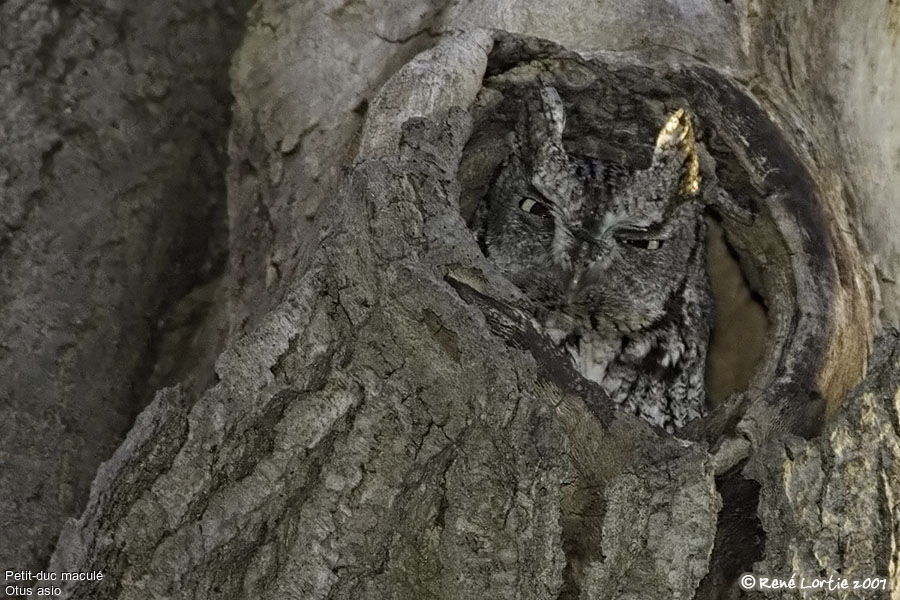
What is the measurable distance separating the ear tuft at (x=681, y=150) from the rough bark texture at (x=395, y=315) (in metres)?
0.04

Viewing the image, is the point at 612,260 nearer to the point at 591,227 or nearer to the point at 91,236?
the point at 591,227

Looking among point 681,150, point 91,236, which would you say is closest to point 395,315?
point 91,236

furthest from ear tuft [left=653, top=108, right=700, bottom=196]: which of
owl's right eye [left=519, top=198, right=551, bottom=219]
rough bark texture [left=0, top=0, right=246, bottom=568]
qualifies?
rough bark texture [left=0, top=0, right=246, bottom=568]

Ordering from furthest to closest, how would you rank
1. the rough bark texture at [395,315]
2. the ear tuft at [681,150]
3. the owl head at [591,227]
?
the owl head at [591,227] → the ear tuft at [681,150] → the rough bark texture at [395,315]

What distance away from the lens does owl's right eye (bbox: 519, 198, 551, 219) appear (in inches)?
95.2

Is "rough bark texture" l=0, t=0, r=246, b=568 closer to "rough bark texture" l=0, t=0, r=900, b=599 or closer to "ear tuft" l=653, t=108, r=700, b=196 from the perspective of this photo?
"rough bark texture" l=0, t=0, r=900, b=599

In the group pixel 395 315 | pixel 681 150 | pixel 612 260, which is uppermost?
pixel 681 150

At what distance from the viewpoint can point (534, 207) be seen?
243 centimetres

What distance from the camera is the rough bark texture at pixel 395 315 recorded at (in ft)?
4.79

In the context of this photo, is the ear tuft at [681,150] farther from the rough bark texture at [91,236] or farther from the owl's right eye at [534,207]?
the rough bark texture at [91,236]

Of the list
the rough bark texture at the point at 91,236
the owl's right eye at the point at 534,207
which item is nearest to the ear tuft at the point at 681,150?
the owl's right eye at the point at 534,207

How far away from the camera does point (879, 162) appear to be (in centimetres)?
219

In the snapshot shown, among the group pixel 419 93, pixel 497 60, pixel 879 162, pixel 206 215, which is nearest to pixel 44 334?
pixel 206 215

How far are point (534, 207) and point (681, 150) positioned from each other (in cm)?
37
